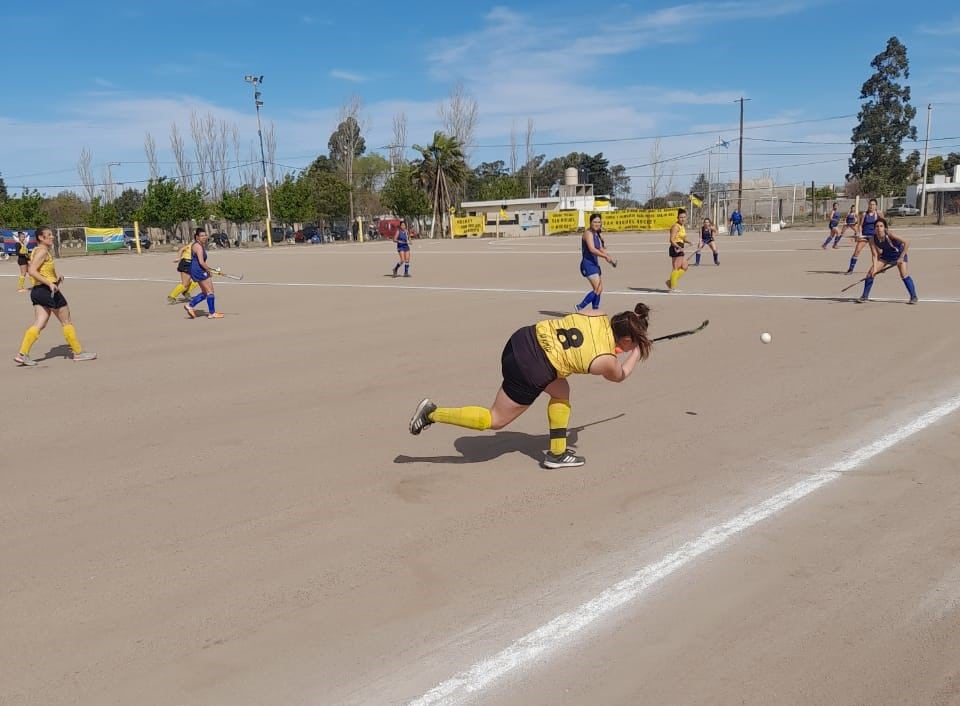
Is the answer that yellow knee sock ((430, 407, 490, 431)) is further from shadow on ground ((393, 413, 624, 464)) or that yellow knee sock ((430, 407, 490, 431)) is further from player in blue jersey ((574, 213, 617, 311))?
player in blue jersey ((574, 213, 617, 311))

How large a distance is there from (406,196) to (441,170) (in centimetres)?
587

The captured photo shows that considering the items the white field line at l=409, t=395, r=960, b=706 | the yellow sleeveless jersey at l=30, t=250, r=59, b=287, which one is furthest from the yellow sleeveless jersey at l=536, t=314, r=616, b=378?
the yellow sleeveless jersey at l=30, t=250, r=59, b=287

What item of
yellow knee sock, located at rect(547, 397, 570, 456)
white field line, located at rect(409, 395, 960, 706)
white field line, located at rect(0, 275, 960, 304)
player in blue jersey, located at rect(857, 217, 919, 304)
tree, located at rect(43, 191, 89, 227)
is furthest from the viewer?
tree, located at rect(43, 191, 89, 227)

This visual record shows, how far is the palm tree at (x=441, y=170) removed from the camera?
71.4 meters

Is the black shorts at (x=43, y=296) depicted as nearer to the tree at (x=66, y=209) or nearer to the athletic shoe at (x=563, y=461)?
the athletic shoe at (x=563, y=461)

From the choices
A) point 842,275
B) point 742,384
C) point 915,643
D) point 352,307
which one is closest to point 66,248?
point 352,307

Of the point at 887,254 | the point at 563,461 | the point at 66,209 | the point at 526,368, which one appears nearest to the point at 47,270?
the point at 526,368

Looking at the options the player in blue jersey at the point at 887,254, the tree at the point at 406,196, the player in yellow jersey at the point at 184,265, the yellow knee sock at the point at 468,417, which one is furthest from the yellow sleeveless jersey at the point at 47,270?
the tree at the point at 406,196

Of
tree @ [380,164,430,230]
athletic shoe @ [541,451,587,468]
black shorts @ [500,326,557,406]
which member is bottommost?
Result: athletic shoe @ [541,451,587,468]

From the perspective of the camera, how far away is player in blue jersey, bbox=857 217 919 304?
13.9m

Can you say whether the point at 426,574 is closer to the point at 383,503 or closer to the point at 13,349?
the point at 383,503

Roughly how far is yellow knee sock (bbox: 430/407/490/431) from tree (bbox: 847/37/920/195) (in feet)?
283

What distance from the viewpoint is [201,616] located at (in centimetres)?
382

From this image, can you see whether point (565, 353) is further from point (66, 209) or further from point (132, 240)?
point (66, 209)
